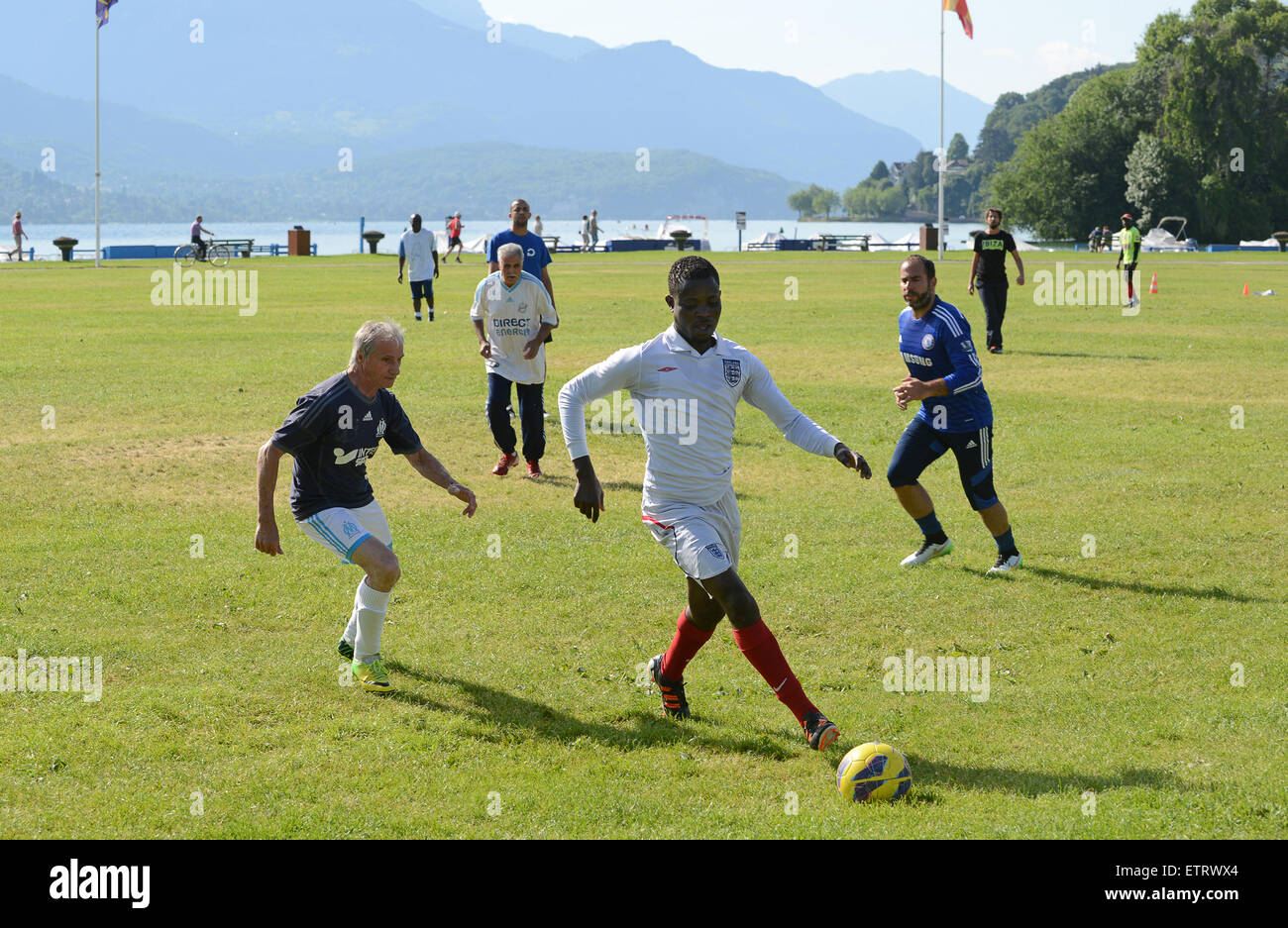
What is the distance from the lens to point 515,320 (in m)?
13.3

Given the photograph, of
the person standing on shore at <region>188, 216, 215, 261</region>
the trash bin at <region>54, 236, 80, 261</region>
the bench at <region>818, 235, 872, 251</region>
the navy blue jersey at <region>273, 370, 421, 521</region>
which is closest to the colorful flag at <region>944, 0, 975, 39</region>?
the bench at <region>818, 235, 872, 251</region>

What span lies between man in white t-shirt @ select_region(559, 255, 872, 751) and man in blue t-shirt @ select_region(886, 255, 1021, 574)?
3.20 m

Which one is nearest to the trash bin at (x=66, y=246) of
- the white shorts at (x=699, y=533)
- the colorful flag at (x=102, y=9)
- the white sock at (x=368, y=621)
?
the colorful flag at (x=102, y=9)

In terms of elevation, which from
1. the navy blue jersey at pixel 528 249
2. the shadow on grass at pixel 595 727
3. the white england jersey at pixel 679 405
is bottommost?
the shadow on grass at pixel 595 727

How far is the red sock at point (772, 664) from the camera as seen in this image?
20.7ft

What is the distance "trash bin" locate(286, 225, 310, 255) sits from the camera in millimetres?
65625

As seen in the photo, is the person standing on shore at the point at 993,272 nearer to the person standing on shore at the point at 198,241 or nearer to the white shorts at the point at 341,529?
the white shorts at the point at 341,529

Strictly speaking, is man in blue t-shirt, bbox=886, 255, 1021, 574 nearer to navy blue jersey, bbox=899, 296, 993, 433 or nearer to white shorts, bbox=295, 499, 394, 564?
navy blue jersey, bbox=899, 296, 993, 433

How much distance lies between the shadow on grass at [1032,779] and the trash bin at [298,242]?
63306mm

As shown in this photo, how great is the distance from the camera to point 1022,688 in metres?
7.45
